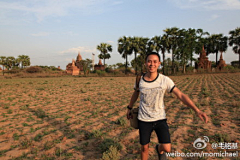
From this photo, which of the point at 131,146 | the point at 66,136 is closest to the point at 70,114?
the point at 66,136

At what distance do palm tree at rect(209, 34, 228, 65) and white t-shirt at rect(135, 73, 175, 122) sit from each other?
52262 millimetres

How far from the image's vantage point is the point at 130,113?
277 centimetres

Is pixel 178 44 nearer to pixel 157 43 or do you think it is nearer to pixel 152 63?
pixel 157 43

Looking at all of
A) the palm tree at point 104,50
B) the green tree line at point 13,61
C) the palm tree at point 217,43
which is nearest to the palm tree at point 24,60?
the green tree line at point 13,61

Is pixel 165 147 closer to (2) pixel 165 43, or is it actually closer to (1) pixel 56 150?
(1) pixel 56 150

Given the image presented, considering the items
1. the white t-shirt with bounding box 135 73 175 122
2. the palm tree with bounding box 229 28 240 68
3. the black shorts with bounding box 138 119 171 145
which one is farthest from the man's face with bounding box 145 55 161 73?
the palm tree with bounding box 229 28 240 68

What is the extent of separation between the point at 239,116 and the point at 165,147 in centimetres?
466

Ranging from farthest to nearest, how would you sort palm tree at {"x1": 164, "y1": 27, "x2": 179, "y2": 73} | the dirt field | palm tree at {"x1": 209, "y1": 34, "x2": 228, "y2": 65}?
1. palm tree at {"x1": 209, "y1": 34, "x2": 228, "y2": 65}
2. palm tree at {"x1": 164, "y1": 27, "x2": 179, "y2": 73}
3. the dirt field

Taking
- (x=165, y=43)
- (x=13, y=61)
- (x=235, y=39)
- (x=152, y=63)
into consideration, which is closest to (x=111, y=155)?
(x=152, y=63)

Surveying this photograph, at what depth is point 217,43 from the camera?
4694 cm

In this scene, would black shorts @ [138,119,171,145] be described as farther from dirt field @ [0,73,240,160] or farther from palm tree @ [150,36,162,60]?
palm tree @ [150,36,162,60]

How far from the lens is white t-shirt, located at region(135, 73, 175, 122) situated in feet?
7.95

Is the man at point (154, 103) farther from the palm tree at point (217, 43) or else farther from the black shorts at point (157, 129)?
the palm tree at point (217, 43)

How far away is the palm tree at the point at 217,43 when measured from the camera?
46062 mm
